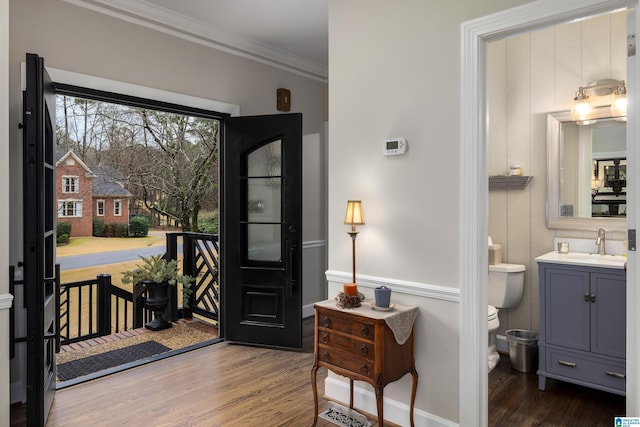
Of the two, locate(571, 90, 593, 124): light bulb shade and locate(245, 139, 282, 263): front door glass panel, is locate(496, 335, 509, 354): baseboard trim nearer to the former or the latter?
locate(571, 90, 593, 124): light bulb shade

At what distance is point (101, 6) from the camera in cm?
316

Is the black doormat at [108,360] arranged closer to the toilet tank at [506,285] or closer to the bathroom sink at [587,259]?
the toilet tank at [506,285]

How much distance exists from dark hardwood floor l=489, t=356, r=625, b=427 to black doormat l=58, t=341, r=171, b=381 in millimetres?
2880

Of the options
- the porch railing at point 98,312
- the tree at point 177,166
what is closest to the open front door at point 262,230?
the porch railing at point 98,312

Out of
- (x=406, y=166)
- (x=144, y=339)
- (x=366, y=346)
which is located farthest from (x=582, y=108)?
(x=144, y=339)

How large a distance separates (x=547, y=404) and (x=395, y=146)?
75.6 inches

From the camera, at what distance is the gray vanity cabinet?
273cm

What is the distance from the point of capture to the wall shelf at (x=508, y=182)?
11.6 ft

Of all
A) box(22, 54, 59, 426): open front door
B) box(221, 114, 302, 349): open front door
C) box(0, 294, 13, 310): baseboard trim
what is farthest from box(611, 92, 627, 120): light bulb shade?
box(0, 294, 13, 310): baseboard trim

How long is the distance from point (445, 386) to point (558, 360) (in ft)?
3.76

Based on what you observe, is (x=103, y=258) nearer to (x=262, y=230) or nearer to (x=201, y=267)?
(x=201, y=267)

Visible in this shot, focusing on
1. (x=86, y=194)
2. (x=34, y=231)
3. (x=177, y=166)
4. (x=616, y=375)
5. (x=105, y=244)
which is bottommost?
(x=616, y=375)

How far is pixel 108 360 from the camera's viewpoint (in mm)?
3742

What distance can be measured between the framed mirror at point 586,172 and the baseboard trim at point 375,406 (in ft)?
6.22
